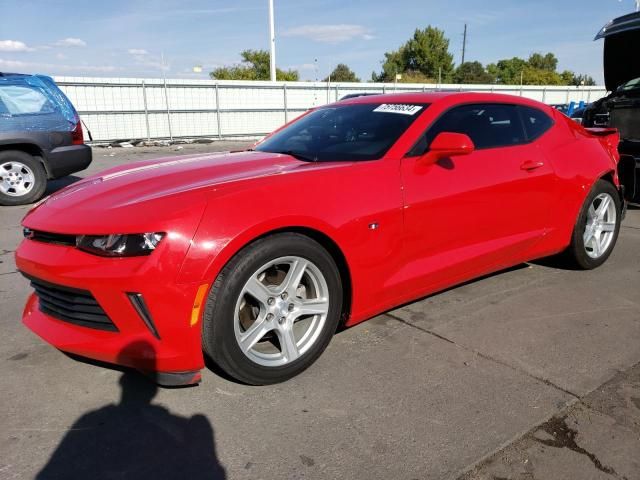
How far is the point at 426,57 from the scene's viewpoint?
6944 cm

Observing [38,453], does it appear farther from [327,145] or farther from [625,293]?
[625,293]

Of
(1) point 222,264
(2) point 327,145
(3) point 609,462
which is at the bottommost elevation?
(3) point 609,462

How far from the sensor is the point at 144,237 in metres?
2.28

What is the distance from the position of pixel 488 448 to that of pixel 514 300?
185 cm

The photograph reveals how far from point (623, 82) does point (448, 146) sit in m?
6.42

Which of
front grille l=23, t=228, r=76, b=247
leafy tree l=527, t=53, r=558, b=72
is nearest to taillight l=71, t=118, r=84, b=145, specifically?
front grille l=23, t=228, r=76, b=247

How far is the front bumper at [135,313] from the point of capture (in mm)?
2238

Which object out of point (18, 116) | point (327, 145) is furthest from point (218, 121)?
point (327, 145)

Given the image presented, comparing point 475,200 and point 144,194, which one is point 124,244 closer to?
point 144,194

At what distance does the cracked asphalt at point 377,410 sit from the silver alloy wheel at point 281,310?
0.61ft

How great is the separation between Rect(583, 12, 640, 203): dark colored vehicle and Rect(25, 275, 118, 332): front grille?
250 inches

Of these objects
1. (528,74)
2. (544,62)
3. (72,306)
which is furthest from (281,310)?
(544,62)

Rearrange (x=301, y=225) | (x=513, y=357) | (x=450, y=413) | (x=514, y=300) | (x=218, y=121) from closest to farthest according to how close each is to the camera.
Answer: (x=450, y=413)
(x=301, y=225)
(x=513, y=357)
(x=514, y=300)
(x=218, y=121)

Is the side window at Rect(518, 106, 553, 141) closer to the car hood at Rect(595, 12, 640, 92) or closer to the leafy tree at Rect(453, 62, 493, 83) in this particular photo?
the car hood at Rect(595, 12, 640, 92)
